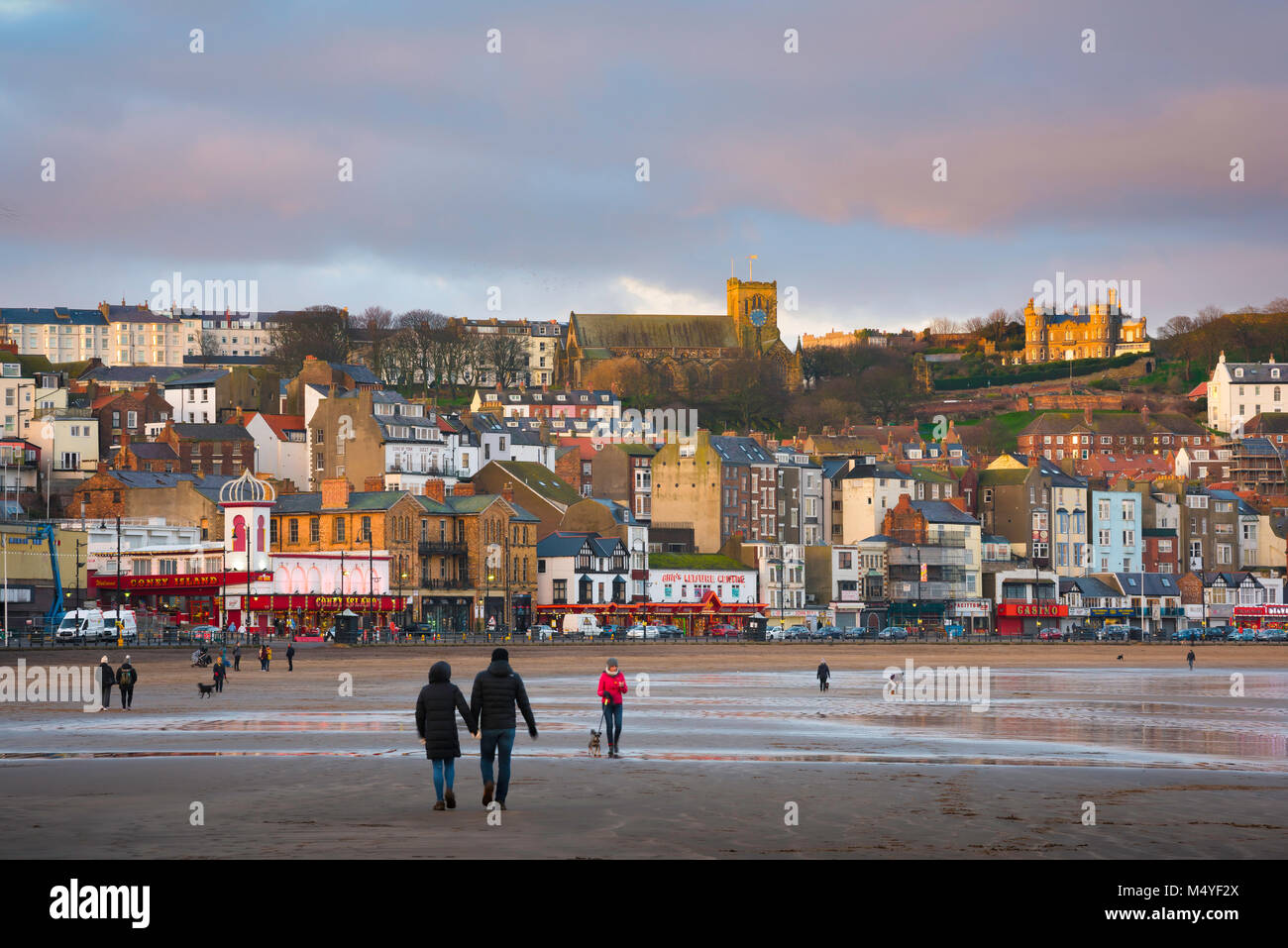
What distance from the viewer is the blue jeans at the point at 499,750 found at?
733 inches

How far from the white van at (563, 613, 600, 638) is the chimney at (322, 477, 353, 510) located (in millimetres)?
15258

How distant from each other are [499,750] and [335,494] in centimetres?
8915

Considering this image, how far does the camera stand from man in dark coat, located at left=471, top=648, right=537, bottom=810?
18.6m

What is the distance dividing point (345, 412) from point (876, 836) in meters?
109

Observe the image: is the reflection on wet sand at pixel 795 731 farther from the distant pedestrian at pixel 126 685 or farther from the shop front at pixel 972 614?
the shop front at pixel 972 614

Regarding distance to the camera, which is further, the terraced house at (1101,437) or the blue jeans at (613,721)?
the terraced house at (1101,437)

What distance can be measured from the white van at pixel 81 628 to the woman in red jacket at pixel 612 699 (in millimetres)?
53329

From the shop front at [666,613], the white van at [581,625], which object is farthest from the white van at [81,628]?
the shop front at [666,613]

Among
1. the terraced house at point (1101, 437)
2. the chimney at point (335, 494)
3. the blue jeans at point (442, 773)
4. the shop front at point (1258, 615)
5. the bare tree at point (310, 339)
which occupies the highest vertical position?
the bare tree at point (310, 339)

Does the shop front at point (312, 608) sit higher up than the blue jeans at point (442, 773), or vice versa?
the blue jeans at point (442, 773)

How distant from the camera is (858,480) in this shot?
472 feet

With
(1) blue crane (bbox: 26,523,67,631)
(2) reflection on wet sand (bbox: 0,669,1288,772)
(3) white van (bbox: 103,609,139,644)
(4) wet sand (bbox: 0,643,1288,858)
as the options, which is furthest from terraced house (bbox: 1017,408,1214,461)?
(4) wet sand (bbox: 0,643,1288,858)
